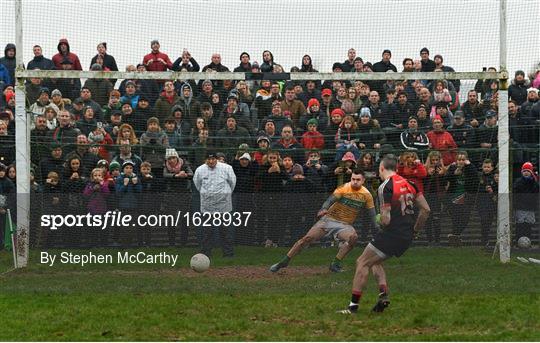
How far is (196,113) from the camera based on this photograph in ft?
61.7

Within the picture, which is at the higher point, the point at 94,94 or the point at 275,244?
the point at 94,94

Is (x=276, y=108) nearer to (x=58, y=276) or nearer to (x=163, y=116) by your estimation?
(x=163, y=116)

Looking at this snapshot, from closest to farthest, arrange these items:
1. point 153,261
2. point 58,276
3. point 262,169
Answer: point 58,276 → point 153,261 → point 262,169

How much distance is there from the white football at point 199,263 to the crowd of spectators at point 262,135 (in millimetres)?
1582

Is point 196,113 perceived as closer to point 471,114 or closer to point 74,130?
point 74,130

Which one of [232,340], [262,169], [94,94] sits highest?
[94,94]

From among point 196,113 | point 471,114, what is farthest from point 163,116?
point 471,114

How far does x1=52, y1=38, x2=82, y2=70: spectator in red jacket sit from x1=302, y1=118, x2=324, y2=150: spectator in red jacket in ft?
13.9

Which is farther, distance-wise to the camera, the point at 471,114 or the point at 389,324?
the point at 471,114

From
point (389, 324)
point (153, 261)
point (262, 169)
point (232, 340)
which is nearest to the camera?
point (232, 340)

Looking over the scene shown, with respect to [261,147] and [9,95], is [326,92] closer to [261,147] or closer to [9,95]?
[261,147]

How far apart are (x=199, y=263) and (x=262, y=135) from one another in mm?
3551

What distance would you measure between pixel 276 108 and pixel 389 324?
25.6 ft

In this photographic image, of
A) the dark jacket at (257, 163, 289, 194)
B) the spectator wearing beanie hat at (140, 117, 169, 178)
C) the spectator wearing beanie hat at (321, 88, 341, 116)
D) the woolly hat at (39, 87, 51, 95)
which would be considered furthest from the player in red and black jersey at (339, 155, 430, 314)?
the woolly hat at (39, 87, 51, 95)
